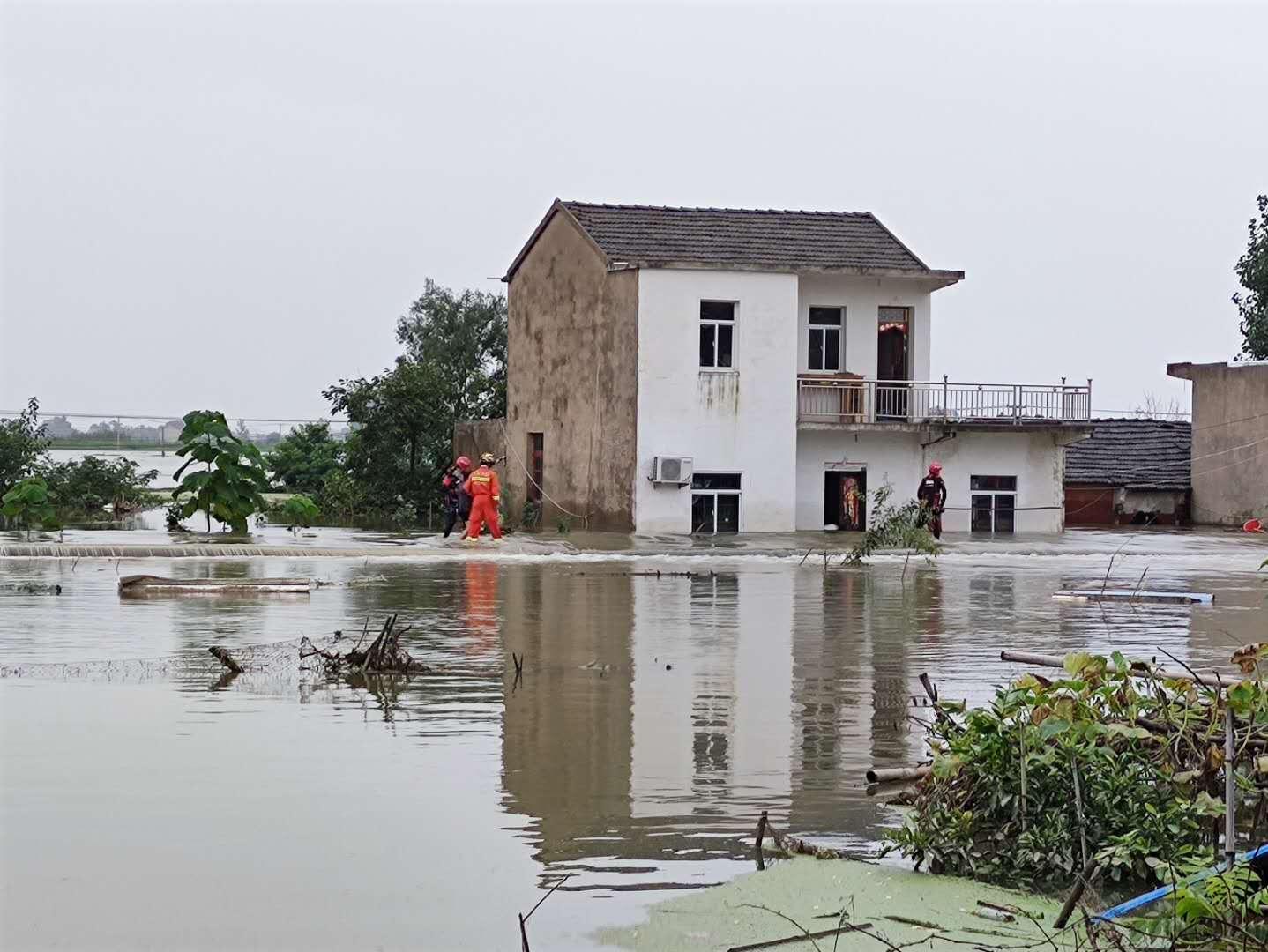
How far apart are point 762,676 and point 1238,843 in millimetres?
6197

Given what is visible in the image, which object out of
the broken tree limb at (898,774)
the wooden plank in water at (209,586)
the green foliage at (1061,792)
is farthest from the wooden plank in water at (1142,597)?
the green foliage at (1061,792)

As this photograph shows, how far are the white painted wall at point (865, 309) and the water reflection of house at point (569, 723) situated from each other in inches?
782

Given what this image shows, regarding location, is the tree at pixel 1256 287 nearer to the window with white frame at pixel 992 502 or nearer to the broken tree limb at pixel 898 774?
the window with white frame at pixel 992 502

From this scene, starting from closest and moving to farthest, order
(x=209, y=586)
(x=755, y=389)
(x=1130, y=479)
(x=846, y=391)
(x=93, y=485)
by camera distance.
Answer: (x=209, y=586), (x=755, y=389), (x=846, y=391), (x=93, y=485), (x=1130, y=479)

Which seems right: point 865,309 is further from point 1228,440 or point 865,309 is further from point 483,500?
point 483,500

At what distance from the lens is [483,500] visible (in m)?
31.1

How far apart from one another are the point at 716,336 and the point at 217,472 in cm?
1100

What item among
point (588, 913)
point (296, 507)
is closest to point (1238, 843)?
point (588, 913)

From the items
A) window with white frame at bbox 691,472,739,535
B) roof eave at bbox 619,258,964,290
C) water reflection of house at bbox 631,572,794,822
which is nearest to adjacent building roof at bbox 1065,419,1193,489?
roof eave at bbox 619,258,964,290

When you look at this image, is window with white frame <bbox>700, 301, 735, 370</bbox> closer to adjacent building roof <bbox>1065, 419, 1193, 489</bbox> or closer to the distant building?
adjacent building roof <bbox>1065, 419, 1193, 489</bbox>

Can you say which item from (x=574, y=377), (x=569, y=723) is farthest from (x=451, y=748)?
(x=574, y=377)

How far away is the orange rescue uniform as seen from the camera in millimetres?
30891

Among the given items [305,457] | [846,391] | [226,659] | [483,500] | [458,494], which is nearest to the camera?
[226,659]

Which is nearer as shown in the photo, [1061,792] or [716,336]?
[1061,792]
